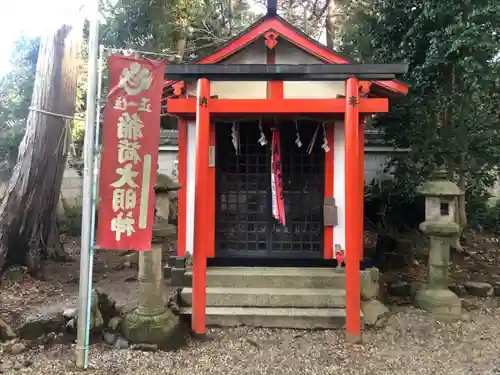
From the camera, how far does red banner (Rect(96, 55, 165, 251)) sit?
16.1ft

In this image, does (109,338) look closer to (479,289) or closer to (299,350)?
(299,350)

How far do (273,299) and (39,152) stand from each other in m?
5.40

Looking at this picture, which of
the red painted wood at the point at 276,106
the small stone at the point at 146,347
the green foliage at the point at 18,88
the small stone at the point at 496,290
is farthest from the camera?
the green foliage at the point at 18,88

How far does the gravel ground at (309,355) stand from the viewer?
5.13m

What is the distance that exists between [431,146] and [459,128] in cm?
70

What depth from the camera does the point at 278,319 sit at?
6473mm

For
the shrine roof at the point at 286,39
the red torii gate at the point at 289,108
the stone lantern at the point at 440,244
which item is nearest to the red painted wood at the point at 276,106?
the red torii gate at the point at 289,108

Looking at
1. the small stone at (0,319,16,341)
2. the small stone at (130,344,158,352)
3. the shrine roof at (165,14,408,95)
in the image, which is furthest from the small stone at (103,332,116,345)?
the shrine roof at (165,14,408,95)

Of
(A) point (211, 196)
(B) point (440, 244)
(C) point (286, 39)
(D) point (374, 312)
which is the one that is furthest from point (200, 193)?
(B) point (440, 244)

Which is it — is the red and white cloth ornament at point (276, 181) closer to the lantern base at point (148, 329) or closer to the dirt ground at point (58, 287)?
the dirt ground at point (58, 287)

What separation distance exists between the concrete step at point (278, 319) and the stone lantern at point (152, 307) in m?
0.86

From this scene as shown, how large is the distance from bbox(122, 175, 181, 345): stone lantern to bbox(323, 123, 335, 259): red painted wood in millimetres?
3312

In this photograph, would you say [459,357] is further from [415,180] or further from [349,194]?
[415,180]

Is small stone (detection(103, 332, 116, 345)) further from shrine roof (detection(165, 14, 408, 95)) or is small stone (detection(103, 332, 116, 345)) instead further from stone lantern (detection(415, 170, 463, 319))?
stone lantern (detection(415, 170, 463, 319))
